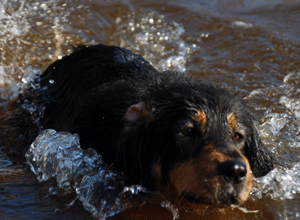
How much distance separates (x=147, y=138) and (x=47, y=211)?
1.06 metres

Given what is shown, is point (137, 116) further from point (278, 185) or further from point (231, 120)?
point (278, 185)

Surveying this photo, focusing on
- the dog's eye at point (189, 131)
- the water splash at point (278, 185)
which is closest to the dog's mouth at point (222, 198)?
the dog's eye at point (189, 131)

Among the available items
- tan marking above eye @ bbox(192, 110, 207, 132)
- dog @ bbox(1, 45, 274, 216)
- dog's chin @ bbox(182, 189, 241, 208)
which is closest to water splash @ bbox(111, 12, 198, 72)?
dog @ bbox(1, 45, 274, 216)

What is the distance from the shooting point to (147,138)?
135 inches

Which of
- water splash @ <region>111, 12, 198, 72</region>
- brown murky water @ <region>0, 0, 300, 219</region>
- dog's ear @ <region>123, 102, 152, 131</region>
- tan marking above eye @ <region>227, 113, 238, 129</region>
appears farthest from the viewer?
water splash @ <region>111, 12, 198, 72</region>

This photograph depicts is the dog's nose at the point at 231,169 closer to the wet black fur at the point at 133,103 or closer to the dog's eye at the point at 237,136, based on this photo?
the wet black fur at the point at 133,103

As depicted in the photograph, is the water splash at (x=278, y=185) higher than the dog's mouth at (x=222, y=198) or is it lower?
lower

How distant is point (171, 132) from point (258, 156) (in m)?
1.02

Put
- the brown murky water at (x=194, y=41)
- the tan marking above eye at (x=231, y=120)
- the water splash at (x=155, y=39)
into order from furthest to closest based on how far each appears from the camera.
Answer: the water splash at (x=155, y=39)
the brown murky water at (x=194, y=41)
the tan marking above eye at (x=231, y=120)

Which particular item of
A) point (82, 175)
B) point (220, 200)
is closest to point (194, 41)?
point (82, 175)

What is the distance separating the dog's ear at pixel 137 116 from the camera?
3422 mm

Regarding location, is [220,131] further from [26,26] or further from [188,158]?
[26,26]

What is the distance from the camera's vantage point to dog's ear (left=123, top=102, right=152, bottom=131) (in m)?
3.42

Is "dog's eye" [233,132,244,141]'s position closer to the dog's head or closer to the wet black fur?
the dog's head
